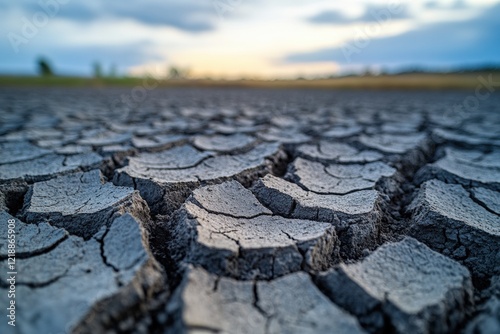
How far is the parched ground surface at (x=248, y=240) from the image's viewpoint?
25.7 inches

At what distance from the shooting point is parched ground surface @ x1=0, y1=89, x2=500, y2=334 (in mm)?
654

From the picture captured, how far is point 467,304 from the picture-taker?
0.74 metres

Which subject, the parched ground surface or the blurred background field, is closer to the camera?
the parched ground surface

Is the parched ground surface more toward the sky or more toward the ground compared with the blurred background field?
more toward the sky

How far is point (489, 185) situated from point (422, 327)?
1101mm

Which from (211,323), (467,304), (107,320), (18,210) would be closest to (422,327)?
(467,304)

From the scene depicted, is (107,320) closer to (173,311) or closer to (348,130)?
(173,311)

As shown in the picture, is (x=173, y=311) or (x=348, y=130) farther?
(x=348, y=130)

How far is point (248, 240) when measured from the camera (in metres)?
0.90

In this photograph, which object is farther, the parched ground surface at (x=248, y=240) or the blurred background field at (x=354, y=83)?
the blurred background field at (x=354, y=83)

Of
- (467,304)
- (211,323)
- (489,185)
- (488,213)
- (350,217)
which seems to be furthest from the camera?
(489,185)

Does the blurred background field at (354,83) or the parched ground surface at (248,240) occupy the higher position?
the parched ground surface at (248,240)

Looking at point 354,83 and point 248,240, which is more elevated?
point 248,240

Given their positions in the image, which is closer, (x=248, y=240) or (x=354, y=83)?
(x=248, y=240)
